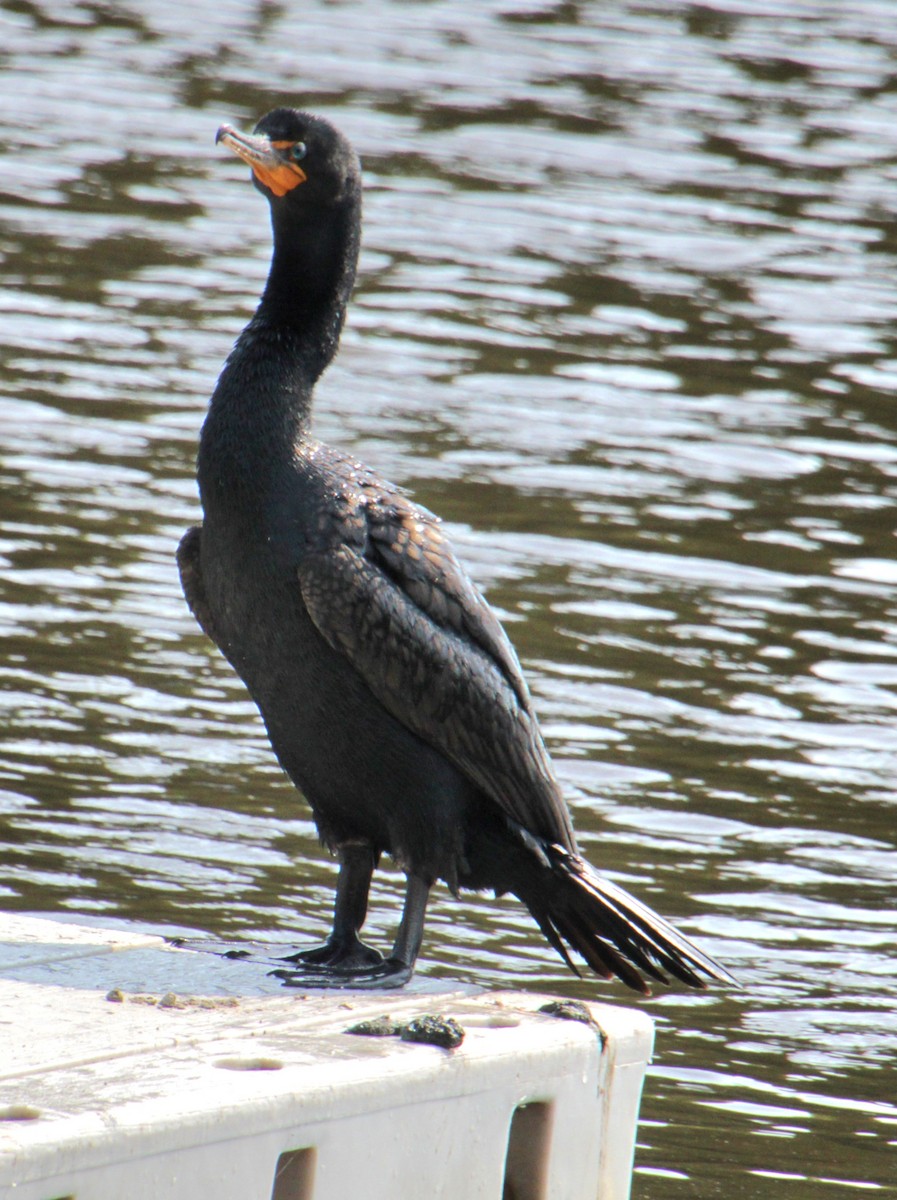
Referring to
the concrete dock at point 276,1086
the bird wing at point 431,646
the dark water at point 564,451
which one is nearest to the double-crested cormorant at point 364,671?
the bird wing at point 431,646

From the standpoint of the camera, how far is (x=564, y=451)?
33.0 ft

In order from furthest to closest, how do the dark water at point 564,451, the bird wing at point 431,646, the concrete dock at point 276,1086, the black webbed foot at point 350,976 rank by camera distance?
the dark water at point 564,451
the bird wing at point 431,646
the black webbed foot at point 350,976
the concrete dock at point 276,1086

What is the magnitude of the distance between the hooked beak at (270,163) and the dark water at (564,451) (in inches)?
80.0

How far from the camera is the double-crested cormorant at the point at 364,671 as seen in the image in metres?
4.17

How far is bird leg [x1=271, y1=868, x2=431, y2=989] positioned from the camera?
4066mm

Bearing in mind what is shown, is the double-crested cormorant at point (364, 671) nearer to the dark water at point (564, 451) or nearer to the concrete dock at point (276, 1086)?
the concrete dock at point (276, 1086)

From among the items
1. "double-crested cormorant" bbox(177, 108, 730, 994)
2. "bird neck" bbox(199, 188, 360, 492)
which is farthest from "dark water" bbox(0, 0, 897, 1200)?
"bird neck" bbox(199, 188, 360, 492)

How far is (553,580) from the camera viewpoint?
8484 mm

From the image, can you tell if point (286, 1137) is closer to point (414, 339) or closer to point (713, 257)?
point (414, 339)

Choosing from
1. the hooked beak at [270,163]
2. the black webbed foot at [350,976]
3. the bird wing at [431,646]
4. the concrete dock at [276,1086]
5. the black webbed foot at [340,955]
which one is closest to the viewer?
the concrete dock at [276,1086]

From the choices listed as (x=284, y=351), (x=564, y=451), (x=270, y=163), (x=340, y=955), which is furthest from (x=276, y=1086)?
(x=564, y=451)

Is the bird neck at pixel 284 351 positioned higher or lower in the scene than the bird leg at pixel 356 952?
higher

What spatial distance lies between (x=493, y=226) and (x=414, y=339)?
86.9 inches

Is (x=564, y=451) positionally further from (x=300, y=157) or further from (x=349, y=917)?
(x=349, y=917)
